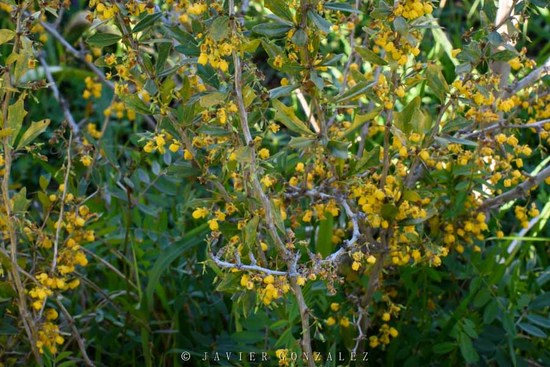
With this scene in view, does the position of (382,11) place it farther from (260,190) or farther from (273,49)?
(260,190)

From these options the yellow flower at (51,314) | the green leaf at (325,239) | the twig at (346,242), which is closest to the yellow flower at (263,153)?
the twig at (346,242)

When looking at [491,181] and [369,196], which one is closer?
Answer: [369,196]

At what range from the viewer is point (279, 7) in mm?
1554

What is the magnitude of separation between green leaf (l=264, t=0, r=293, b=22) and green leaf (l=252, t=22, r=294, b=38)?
18 mm

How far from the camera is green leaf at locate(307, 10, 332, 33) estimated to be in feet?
4.91

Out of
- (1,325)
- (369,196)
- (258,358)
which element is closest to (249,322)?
(258,358)

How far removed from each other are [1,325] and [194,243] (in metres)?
0.52

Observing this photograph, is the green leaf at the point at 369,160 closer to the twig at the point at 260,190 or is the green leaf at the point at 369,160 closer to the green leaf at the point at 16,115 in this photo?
the twig at the point at 260,190

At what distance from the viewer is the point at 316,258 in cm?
157

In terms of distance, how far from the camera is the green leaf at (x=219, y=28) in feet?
4.76

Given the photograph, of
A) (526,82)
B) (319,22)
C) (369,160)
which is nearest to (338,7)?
(319,22)

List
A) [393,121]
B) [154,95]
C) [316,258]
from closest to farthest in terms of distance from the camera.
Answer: [316,258]
[154,95]
[393,121]

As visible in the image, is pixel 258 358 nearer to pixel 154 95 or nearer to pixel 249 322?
pixel 249 322

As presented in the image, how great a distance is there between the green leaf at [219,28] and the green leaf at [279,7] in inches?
4.5
